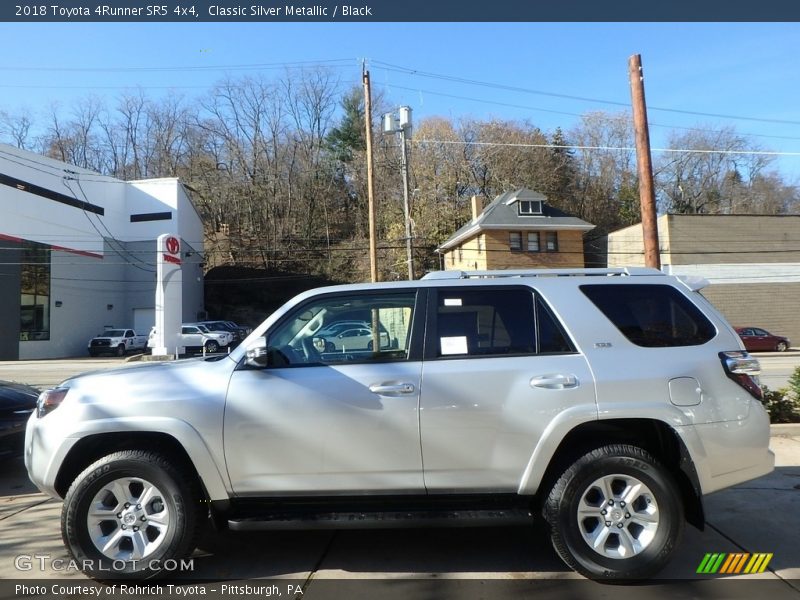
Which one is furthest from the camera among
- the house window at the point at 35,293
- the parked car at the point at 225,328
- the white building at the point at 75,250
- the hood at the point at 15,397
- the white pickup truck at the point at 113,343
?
the parked car at the point at 225,328

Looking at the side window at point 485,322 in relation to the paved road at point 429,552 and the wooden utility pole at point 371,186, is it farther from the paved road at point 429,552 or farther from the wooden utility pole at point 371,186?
the wooden utility pole at point 371,186

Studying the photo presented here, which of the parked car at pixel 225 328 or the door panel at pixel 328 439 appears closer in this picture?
the door panel at pixel 328 439

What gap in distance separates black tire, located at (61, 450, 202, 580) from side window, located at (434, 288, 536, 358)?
1925 millimetres

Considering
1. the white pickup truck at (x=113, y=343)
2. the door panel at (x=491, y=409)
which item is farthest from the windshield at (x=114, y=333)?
the door panel at (x=491, y=409)

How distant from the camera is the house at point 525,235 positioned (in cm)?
3772

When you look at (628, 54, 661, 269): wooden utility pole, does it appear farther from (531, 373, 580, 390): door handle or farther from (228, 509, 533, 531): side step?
(228, 509, 533, 531): side step

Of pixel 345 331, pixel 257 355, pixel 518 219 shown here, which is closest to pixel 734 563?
pixel 345 331

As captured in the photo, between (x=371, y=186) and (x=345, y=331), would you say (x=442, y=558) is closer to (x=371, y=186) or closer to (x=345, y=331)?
(x=345, y=331)

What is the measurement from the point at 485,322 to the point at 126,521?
2.71m

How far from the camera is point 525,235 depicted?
126 feet

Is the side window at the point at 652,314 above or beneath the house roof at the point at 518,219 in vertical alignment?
beneath

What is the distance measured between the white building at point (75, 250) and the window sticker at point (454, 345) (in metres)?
38.0

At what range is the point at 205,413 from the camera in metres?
3.69

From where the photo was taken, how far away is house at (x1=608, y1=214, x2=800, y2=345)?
35625 millimetres
